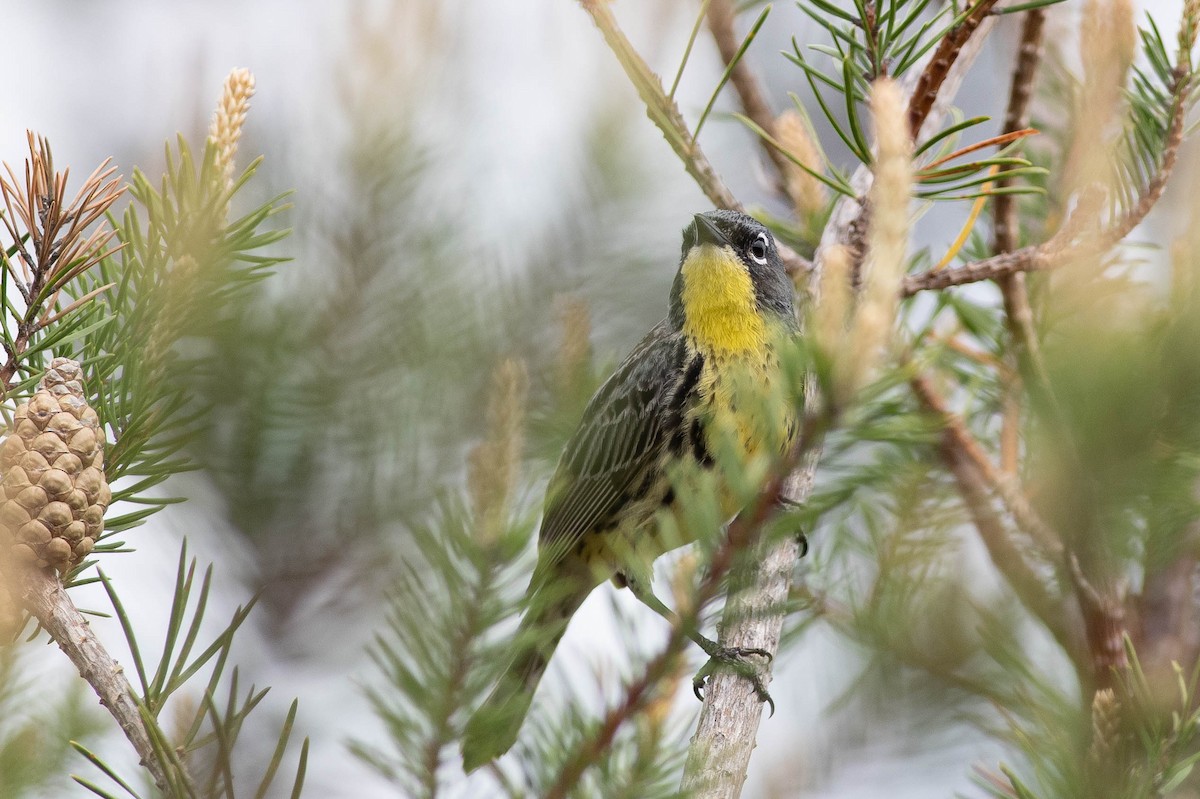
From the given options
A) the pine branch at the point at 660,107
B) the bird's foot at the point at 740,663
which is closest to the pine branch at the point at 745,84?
the pine branch at the point at 660,107

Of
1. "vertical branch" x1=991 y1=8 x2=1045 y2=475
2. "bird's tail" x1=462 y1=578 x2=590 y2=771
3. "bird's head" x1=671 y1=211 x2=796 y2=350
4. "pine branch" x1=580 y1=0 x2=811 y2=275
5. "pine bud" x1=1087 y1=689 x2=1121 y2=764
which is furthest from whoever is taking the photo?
"bird's head" x1=671 y1=211 x2=796 y2=350

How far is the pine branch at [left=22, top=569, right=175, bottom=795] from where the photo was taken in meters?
1.44

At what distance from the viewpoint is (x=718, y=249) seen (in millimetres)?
3768

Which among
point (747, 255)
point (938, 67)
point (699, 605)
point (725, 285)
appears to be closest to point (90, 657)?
point (699, 605)

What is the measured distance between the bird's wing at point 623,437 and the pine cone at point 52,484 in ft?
7.58

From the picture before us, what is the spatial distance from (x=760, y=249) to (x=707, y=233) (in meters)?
0.29

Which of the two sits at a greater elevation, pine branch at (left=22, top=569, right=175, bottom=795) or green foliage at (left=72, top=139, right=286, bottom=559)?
green foliage at (left=72, top=139, right=286, bottom=559)

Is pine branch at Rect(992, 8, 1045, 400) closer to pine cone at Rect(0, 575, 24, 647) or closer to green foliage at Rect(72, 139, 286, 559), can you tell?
green foliage at Rect(72, 139, 286, 559)

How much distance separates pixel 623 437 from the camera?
13.0 ft

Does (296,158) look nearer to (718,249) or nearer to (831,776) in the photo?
(718,249)

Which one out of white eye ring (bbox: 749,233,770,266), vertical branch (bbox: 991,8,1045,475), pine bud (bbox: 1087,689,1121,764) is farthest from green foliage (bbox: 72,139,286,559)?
white eye ring (bbox: 749,233,770,266)

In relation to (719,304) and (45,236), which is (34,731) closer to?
(45,236)

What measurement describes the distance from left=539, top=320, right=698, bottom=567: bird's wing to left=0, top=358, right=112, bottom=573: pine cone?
7.58 ft

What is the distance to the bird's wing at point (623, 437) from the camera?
385 cm
